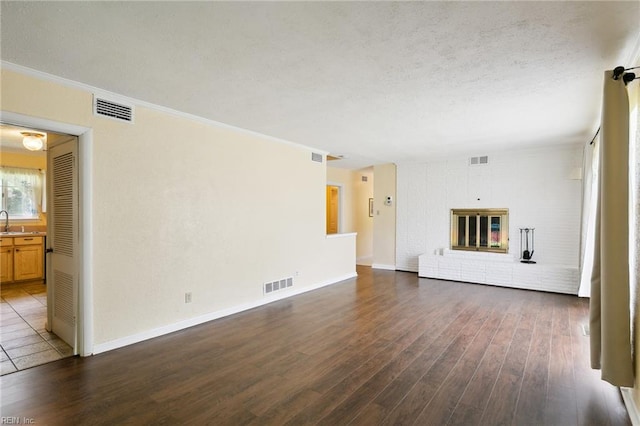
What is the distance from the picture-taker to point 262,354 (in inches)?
127

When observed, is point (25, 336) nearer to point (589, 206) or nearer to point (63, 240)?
point (63, 240)

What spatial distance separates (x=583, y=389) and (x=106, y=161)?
4826 mm

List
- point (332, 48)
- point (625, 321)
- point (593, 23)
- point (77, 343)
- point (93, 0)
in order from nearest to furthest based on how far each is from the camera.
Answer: point (93, 0)
point (593, 23)
point (625, 321)
point (332, 48)
point (77, 343)

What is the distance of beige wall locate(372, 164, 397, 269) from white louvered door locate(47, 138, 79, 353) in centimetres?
646

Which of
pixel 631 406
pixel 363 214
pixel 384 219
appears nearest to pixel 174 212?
pixel 631 406

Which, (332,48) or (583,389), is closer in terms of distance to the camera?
(332,48)

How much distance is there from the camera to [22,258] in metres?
6.16

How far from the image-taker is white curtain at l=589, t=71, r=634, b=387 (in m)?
2.24

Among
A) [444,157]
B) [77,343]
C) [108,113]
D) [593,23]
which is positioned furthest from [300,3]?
[444,157]

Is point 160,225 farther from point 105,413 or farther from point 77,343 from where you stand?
point 105,413

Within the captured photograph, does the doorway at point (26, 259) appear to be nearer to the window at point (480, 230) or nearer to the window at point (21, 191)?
the window at point (21, 191)

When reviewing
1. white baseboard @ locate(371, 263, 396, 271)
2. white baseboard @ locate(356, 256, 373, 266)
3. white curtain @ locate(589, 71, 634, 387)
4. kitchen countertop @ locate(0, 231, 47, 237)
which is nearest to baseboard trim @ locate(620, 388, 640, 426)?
white curtain @ locate(589, 71, 634, 387)

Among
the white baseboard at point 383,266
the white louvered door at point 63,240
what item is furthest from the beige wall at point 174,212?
the white baseboard at point 383,266

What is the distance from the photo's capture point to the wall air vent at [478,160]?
22.4 ft
